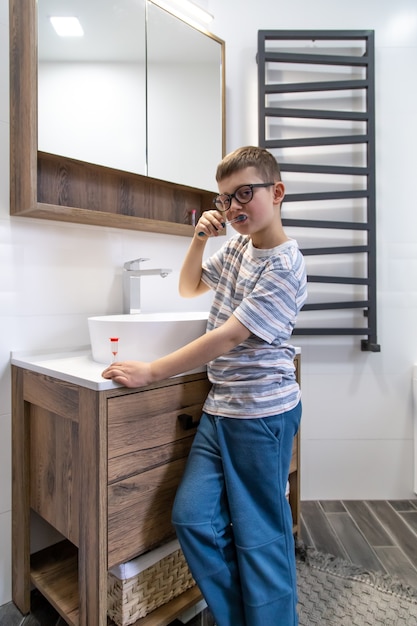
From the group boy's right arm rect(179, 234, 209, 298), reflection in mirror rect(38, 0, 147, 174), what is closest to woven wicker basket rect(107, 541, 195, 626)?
boy's right arm rect(179, 234, 209, 298)

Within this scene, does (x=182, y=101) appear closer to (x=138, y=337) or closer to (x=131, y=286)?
(x=131, y=286)

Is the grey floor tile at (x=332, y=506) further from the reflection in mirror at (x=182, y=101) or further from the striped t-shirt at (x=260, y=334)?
the reflection in mirror at (x=182, y=101)

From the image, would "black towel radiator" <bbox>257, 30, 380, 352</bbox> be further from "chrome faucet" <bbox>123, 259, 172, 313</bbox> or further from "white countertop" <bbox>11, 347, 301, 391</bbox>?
"chrome faucet" <bbox>123, 259, 172, 313</bbox>

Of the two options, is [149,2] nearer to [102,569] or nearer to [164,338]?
[164,338]

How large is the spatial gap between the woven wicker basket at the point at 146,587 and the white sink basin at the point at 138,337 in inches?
20.6

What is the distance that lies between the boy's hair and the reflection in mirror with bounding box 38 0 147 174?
21.3 inches

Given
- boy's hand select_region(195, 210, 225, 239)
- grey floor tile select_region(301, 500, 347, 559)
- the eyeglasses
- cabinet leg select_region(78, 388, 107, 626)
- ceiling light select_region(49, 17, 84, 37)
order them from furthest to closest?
grey floor tile select_region(301, 500, 347, 559) → ceiling light select_region(49, 17, 84, 37) → boy's hand select_region(195, 210, 225, 239) → the eyeglasses → cabinet leg select_region(78, 388, 107, 626)

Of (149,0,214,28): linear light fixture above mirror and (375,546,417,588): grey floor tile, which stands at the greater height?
(149,0,214,28): linear light fixture above mirror

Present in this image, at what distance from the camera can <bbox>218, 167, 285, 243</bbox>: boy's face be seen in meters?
0.97

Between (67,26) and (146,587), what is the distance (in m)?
1.66

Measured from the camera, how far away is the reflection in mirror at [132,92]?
1.21 meters

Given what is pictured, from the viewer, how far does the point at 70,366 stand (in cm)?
104

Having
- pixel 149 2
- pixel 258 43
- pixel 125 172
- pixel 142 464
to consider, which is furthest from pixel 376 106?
pixel 142 464

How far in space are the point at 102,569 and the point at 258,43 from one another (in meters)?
1.98
